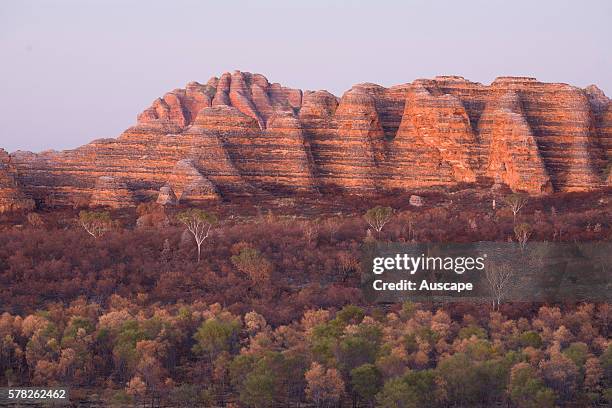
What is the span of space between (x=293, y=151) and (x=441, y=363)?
35.9 m

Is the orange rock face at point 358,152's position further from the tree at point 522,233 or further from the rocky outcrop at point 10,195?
the tree at point 522,233

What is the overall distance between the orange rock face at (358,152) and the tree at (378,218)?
11706 millimetres

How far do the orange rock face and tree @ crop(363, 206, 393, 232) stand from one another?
38.4 feet

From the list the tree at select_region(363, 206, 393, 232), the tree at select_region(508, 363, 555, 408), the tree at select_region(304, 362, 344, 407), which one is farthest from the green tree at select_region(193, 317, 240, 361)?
the tree at select_region(363, 206, 393, 232)

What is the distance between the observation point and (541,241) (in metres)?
47.8

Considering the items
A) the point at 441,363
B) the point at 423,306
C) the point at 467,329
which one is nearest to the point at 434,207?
the point at 423,306

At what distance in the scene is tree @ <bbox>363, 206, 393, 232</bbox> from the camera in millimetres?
51250

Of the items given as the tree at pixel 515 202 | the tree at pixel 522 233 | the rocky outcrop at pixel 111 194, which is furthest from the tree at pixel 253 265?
the rocky outcrop at pixel 111 194

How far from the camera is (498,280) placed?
41.0m

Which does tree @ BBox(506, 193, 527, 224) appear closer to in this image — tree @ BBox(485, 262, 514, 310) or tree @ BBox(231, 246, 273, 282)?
tree @ BBox(485, 262, 514, 310)

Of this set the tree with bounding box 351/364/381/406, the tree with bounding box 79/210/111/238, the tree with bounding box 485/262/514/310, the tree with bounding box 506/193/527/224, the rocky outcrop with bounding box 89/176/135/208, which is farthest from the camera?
the rocky outcrop with bounding box 89/176/135/208

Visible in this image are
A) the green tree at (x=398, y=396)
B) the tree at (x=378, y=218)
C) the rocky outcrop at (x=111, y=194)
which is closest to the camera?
the green tree at (x=398, y=396)

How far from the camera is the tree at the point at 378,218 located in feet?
168

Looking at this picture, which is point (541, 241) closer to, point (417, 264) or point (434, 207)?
point (417, 264)
